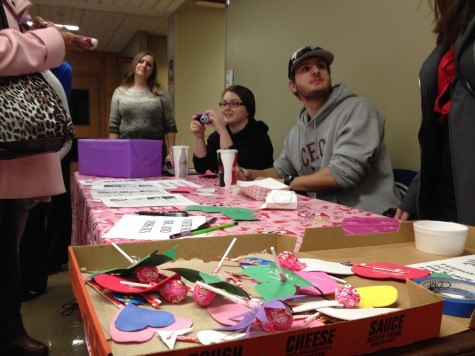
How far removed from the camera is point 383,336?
36 cm

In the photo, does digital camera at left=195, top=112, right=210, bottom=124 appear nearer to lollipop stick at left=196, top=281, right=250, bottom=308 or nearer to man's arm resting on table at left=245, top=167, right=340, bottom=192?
man's arm resting on table at left=245, top=167, right=340, bottom=192

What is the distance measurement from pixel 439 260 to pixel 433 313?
278 mm

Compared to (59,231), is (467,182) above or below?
above

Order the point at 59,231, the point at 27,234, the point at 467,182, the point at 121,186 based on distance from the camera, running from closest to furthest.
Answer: the point at 467,182 < the point at 121,186 < the point at 27,234 < the point at 59,231

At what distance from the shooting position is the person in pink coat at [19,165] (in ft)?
2.90

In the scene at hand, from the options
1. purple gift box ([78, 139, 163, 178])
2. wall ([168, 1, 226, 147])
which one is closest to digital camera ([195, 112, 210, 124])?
purple gift box ([78, 139, 163, 178])

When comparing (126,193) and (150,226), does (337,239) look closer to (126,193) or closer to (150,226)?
(150,226)

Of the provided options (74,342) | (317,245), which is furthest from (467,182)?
(74,342)

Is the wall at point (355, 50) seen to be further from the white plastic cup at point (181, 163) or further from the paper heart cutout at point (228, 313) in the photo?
the paper heart cutout at point (228, 313)

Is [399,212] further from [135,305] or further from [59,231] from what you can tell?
[59,231]

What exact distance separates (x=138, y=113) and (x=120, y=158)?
1.30 meters

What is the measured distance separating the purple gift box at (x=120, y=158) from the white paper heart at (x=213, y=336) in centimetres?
153

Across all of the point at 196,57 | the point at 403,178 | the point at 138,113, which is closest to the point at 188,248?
the point at 403,178

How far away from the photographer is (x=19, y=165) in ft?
3.31
